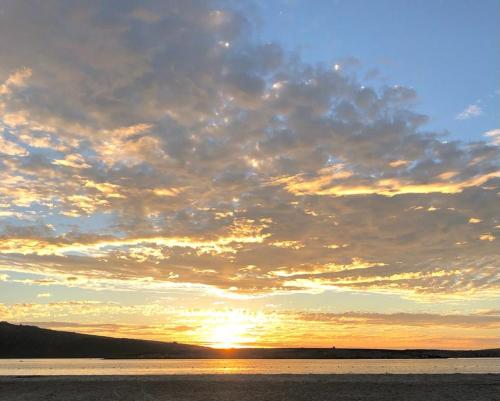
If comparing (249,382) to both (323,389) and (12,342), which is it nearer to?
(323,389)

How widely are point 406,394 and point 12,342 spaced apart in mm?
192288

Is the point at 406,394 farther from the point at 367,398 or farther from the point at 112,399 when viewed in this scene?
the point at 112,399

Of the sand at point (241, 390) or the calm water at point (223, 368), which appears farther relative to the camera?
the calm water at point (223, 368)

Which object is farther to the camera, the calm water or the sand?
the calm water

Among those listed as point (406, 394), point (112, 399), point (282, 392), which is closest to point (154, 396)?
point (112, 399)

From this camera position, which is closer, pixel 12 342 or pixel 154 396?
pixel 154 396

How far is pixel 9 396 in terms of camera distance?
4512cm

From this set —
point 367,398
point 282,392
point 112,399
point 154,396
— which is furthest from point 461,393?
point 112,399

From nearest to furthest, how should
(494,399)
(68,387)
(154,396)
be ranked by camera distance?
(494,399)
(154,396)
(68,387)

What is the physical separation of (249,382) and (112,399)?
697 inches

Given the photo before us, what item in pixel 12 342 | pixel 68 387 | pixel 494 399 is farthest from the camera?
pixel 12 342

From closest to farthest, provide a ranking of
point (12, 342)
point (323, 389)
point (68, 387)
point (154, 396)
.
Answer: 1. point (154, 396)
2. point (323, 389)
3. point (68, 387)
4. point (12, 342)

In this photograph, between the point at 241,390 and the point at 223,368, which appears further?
the point at 223,368

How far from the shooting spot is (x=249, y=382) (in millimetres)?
54312
